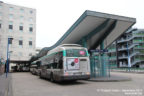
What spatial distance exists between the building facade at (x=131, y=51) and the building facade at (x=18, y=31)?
3254cm

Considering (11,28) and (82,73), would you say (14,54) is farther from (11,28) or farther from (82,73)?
(82,73)

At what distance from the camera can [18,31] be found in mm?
46312

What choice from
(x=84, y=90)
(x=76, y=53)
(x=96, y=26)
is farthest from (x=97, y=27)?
(x=84, y=90)

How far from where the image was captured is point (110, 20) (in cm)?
1623

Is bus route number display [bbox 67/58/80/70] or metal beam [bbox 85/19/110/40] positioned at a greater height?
metal beam [bbox 85/19/110/40]

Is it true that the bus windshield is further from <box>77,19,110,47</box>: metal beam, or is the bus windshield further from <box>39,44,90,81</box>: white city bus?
<box>77,19,110,47</box>: metal beam

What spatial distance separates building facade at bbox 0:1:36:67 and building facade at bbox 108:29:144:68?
32.5 m

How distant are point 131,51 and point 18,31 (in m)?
39.1

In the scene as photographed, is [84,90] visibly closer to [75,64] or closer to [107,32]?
[75,64]

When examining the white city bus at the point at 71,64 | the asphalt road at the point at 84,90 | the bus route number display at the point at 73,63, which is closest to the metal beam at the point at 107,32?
the white city bus at the point at 71,64

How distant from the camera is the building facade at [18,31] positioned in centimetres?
4454

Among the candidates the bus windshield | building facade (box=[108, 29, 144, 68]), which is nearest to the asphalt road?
the bus windshield

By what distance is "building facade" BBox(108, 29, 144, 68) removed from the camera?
2167 inches

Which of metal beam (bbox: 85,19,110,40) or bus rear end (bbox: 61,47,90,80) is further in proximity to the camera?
metal beam (bbox: 85,19,110,40)
